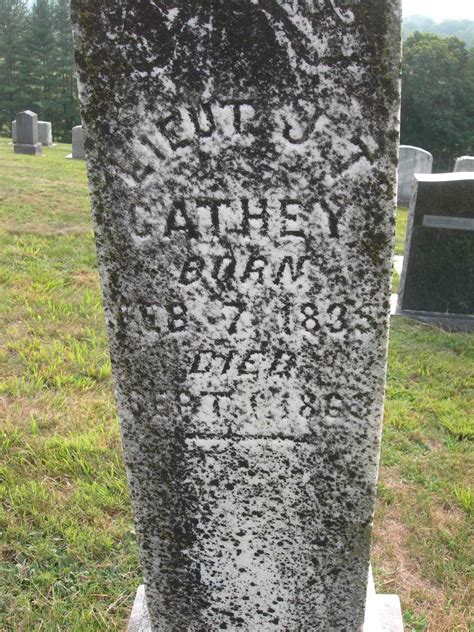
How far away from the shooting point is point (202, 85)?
1.21 meters

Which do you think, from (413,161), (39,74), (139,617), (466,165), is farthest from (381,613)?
(39,74)

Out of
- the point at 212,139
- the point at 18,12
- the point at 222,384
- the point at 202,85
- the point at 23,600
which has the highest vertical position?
the point at 18,12

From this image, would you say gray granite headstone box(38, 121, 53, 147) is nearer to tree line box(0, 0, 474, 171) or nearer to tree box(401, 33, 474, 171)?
tree line box(0, 0, 474, 171)

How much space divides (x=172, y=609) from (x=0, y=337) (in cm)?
304

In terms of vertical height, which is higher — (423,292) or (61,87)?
(61,87)

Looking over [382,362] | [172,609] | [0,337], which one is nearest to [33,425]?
[0,337]

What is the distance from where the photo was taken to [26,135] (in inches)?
634

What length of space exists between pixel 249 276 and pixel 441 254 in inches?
167

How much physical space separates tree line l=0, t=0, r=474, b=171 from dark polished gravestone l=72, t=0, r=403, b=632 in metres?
24.4

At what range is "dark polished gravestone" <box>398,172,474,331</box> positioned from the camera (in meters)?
5.08

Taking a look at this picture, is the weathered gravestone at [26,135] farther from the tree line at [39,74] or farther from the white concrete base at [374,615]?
the white concrete base at [374,615]

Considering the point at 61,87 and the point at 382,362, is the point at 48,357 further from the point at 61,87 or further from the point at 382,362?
the point at 61,87

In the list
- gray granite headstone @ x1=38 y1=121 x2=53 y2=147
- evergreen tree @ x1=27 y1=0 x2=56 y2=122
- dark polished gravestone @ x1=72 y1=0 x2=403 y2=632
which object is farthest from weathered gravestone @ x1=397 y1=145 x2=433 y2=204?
evergreen tree @ x1=27 y1=0 x2=56 y2=122

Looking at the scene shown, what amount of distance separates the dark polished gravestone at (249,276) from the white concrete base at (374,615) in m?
0.22
